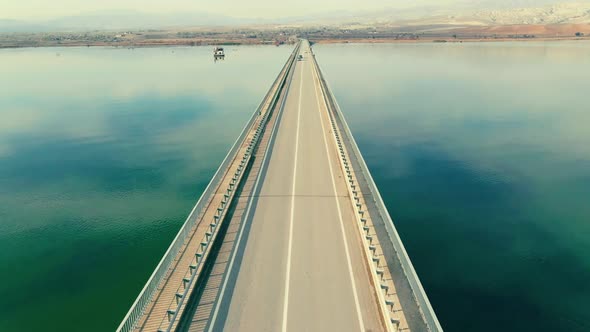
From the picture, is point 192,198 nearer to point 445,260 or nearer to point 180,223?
point 180,223

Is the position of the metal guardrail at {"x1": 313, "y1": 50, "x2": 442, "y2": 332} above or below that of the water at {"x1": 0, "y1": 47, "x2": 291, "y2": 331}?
above

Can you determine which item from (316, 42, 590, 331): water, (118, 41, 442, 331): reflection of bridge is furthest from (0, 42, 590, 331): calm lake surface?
(118, 41, 442, 331): reflection of bridge

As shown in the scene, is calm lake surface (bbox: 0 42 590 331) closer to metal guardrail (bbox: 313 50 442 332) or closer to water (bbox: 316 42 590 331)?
water (bbox: 316 42 590 331)

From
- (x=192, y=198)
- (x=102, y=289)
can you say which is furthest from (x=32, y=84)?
(x=102, y=289)

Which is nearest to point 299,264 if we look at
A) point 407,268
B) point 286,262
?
point 286,262

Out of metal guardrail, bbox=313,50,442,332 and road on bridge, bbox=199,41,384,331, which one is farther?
road on bridge, bbox=199,41,384,331

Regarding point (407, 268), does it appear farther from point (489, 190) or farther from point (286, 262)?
point (489, 190)

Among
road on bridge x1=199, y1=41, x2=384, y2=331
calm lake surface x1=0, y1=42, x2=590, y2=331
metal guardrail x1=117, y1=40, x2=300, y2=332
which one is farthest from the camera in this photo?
calm lake surface x1=0, y1=42, x2=590, y2=331
